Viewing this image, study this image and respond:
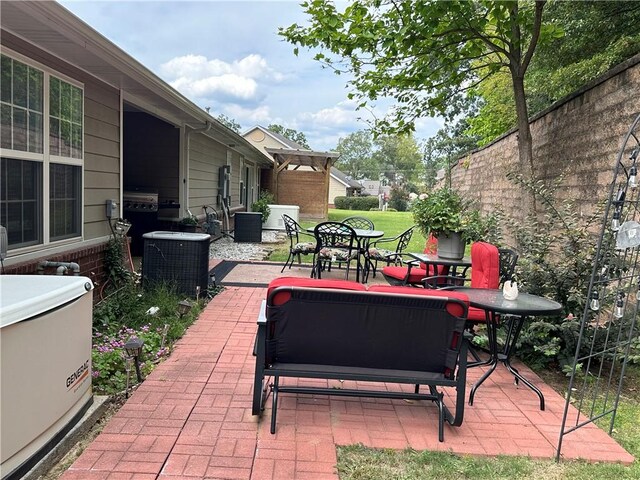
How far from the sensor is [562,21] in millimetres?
6352

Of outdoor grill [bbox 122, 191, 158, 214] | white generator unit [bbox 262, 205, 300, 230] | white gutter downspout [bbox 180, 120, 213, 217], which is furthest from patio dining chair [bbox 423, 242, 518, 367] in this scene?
white generator unit [bbox 262, 205, 300, 230]

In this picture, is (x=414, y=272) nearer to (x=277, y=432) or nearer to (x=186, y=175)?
(x=277, y=432)

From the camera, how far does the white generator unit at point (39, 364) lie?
5.98 ft

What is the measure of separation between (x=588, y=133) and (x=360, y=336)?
3.62 metres

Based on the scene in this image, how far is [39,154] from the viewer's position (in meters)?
3.70

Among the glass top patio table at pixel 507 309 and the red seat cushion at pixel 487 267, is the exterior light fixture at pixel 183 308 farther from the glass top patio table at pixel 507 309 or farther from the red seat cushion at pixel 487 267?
the red seat cushion at pixel 487 267

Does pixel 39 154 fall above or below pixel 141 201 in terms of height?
above

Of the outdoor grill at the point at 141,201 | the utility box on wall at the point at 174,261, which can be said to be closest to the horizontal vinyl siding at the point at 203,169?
the outdoor grill at the point at 141,201

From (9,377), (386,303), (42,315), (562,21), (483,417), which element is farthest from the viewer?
(562,21)

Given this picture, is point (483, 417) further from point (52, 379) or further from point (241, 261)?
point (241, 261)

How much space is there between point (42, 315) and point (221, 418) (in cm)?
115

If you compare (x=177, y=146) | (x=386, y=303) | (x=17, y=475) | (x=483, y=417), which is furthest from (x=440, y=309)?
(x=177, y=146)

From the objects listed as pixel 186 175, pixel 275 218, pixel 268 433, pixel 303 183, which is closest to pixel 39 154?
pixel 268 433

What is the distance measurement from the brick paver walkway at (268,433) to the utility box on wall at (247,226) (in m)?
7.41
